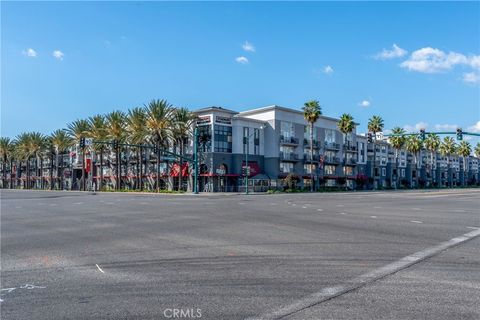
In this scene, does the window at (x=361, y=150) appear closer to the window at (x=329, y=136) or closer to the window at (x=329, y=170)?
the window at (x=329, y=136)

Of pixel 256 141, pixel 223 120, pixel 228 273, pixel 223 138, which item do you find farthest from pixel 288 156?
pixel 228 273

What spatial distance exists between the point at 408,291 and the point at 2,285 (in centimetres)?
642

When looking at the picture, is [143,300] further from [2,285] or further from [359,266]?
[359,266]

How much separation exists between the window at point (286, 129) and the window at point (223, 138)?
Answer: 1155 cm

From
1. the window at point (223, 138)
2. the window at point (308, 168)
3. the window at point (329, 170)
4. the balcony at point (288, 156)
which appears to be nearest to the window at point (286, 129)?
the balcony at point (288, 156)

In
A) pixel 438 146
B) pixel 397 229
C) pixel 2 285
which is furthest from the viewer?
pixel 438 146

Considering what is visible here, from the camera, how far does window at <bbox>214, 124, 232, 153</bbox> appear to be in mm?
68500

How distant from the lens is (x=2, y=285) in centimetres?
662

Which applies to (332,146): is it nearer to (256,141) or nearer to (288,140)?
(288,140)

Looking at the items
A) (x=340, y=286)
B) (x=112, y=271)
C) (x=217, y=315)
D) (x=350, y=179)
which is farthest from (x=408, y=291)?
(x=350, y=179)

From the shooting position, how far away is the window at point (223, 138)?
6850 centimetres

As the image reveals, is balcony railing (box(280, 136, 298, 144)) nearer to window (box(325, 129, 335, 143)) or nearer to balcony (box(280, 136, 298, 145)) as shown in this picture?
balcony (box(280, 136, 298, 145))

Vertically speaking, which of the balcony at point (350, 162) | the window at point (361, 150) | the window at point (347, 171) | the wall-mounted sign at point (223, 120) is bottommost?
the window at point (347, 171)

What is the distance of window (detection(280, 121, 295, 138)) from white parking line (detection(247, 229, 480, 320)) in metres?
67.3
